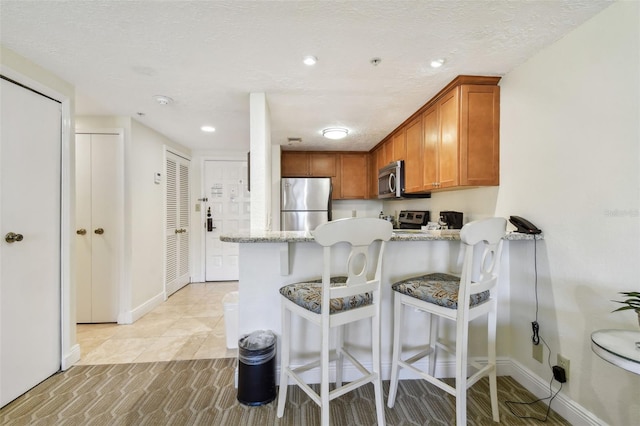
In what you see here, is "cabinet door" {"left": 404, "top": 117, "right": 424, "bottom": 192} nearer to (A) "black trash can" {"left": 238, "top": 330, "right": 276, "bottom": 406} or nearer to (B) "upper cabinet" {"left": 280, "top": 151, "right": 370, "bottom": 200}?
(B) "upper cabinet" {"left": 280, "top": 151, "right": 370, "bottom": 200}

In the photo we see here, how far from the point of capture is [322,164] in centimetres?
442

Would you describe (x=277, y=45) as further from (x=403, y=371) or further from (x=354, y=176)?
(x=354, y=176)

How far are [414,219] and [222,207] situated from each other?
2984 mm

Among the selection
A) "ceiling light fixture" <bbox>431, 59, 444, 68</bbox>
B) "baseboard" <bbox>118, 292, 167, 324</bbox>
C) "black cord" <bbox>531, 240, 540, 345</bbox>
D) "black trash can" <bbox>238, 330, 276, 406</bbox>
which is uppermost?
"ceiling light fixture" <bbox>431, 59, 444, 68</bbox>

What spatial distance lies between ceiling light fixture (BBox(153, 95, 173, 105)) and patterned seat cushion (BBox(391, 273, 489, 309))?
2.35m

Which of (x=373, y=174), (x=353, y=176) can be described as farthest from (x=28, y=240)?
(x=373, y=174)

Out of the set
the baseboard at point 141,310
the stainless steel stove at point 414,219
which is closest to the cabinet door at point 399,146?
the stainless steel stove at point 414,219

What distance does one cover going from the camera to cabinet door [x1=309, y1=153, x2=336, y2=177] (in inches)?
173

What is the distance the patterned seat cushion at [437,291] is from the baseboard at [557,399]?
717mm

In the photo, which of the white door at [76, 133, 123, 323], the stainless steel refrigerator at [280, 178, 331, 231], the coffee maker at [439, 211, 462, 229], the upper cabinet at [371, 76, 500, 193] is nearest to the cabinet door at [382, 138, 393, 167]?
the stainless steel refrigerator at [280, 178, 331, 231]

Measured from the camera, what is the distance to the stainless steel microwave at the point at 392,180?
3.15m

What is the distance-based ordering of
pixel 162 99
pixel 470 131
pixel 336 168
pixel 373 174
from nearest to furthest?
pixel 470 131 → pixel 162 99 → pixel 373 174 → pixel 336 168

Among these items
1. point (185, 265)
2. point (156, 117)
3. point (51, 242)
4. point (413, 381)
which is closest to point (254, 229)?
point (51, 242)

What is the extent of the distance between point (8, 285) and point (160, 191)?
2.01 metres
